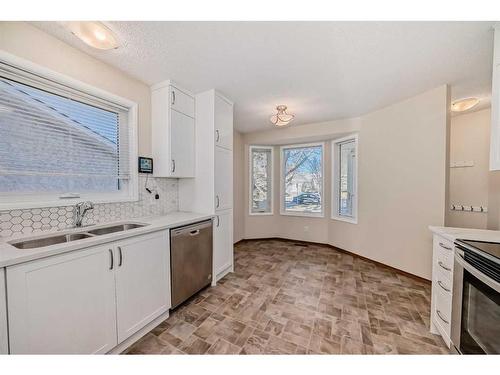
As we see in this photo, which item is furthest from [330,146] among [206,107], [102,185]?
[102,185]

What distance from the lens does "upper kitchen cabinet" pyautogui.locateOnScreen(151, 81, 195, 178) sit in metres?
2.20

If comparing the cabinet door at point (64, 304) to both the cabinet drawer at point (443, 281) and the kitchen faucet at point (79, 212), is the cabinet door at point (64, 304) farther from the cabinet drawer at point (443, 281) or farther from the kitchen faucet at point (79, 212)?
the cabinet drawer at point (443, 281)

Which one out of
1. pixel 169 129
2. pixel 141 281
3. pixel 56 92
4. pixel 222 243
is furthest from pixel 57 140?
pixel 222 243

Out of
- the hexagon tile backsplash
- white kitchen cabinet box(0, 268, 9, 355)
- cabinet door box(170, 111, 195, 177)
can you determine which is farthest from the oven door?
the hexagon tile backsplash

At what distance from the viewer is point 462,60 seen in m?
1.79

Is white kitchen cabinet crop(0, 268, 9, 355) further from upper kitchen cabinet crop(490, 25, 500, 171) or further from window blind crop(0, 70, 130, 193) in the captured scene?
upper kitchen cabinet crop(490, 25, 500, 171)

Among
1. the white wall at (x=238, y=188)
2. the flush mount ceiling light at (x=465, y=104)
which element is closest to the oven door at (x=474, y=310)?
the flush mount ceiling light at (x=465, y=104)

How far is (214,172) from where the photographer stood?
244 centimetres

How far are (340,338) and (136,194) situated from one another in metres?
2.39

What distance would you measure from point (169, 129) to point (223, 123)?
28.6 inches

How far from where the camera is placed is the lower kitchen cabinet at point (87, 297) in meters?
1.00
